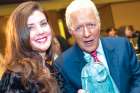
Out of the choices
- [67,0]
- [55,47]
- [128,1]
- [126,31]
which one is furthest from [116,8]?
[55,47]

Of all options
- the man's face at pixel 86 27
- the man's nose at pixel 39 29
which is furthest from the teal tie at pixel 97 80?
the man's nose at pixel 39 29

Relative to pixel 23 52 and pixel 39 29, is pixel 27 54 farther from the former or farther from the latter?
pixel 39 29

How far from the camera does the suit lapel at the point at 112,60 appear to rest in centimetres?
243

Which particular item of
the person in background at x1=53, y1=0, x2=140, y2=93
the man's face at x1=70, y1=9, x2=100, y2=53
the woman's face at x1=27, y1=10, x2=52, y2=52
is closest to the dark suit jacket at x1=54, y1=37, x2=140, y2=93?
the person in background at x1=53, y1=0, x2=140, y2=93

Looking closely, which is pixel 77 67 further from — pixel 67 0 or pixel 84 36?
pixel 67 0

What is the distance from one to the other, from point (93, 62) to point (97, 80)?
0.37ft

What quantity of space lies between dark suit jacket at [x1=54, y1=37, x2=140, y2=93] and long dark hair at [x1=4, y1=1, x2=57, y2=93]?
180mm

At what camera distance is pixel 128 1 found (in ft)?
46.6

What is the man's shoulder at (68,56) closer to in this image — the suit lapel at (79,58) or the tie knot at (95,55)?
the suit lapel at (79,58)

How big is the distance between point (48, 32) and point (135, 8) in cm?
1236

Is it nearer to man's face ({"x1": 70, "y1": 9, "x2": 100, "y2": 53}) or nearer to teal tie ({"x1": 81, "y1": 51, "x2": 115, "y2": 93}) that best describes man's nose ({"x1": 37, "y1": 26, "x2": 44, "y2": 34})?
man's face ({"x1": 70, "y1": 9, "x2": 100, "y2": 53})

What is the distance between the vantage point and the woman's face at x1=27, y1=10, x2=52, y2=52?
2250 mm

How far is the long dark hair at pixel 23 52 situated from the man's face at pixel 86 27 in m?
0.28

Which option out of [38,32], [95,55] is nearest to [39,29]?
[38,32]
